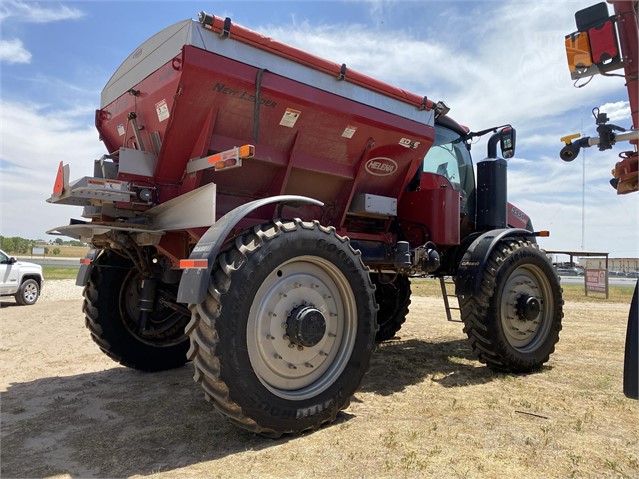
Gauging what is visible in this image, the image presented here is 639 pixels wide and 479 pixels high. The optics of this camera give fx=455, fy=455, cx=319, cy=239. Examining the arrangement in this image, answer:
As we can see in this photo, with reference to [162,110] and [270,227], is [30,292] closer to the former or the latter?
[162,110]

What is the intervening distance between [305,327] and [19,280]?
1333 centimetres

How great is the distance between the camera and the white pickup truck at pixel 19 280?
13.3 m

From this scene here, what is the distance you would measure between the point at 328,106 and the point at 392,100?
100 centimetres

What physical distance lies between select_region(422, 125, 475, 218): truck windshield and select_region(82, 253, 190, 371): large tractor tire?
374cm

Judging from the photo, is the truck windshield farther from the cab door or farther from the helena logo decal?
the cab door

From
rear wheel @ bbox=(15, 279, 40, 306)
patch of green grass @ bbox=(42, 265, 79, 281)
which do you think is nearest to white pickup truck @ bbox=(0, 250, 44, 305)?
rear wheel @ bbox=(15, 279, 40, 306)

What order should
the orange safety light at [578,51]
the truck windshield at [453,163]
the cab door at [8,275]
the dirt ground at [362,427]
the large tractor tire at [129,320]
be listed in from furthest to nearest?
the cab door at [8,275] < the truck windshield at [453,163] < the large tractor tire at [129,320] < the orange safety light at [578,51] < the dirt ground at [362,427]

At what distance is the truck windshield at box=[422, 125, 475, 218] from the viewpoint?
623 cm

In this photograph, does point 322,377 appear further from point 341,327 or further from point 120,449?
point 120,449

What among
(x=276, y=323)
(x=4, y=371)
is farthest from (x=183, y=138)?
(x=4, y=371)

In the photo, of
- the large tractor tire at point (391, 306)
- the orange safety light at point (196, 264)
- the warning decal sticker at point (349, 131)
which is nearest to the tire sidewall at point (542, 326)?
the large tractor tire at point (391, 306)

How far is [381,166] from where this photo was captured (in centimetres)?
537

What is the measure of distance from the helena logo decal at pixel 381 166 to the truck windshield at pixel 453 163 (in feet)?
2.63

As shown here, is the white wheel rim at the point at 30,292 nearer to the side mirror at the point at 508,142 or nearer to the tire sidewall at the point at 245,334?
the tire sidewall at the point at 245,334
